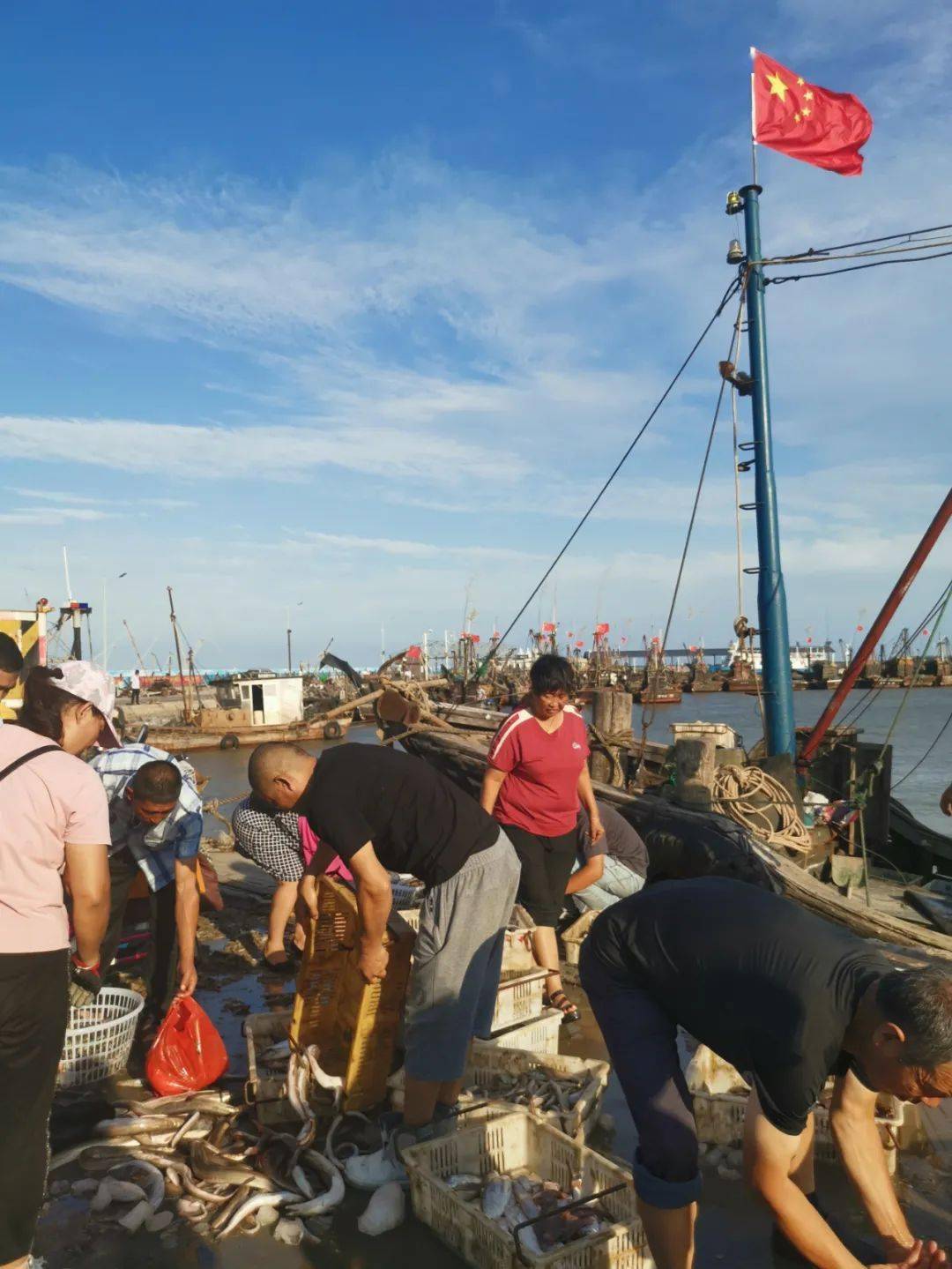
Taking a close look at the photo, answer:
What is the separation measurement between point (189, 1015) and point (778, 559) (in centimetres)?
750

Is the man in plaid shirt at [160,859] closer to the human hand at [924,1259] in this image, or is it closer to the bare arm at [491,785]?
the bare arm at [491,785]

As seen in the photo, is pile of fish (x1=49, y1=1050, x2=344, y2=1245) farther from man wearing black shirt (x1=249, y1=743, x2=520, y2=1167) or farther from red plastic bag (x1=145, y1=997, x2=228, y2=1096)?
man wearing black shirt (x1=249, y1=743, x2=520, y2=1167)

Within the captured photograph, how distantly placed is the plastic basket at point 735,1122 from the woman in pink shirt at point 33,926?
2341 millimetres

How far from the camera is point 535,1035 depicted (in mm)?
4340

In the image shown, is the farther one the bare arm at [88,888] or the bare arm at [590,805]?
the bare arm at [590,805]

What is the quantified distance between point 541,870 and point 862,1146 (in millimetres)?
2533

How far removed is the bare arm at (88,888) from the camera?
9.07 feet

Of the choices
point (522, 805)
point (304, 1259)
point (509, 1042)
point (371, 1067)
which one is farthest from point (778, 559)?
point (304, 1259)

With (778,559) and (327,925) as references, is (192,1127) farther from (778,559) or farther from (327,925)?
(778,559)

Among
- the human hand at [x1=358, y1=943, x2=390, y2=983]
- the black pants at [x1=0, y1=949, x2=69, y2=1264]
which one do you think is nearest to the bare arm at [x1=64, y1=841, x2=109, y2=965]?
the black pants at [x1=0, y1=949, x2=69, y2=1264]

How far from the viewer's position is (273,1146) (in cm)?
350

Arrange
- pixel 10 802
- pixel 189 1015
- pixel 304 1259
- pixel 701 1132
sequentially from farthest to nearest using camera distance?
1. pixel 189 1015
2. pixel 701 1132
3. pixel 304 1259
4. pixel 10 802

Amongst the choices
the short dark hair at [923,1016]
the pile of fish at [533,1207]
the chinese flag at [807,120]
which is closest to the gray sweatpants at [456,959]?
the pile of fish at [533,1207]

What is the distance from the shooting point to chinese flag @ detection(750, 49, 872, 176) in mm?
10203
